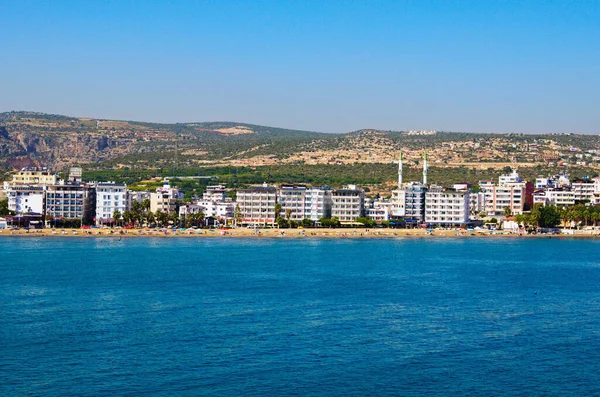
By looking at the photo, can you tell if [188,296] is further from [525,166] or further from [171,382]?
[525,166]

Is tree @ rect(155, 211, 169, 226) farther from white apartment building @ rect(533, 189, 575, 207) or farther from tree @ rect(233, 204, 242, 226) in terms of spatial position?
white apartment building @ rect(533, 189, 575, 207)

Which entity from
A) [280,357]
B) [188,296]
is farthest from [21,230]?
[280,357]

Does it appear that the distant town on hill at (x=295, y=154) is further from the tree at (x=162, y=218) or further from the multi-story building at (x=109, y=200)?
the tree at (x=162, y=218)

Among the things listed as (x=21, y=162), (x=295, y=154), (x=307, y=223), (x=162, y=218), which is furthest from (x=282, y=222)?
(x=21, y=162)

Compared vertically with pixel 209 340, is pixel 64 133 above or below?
above

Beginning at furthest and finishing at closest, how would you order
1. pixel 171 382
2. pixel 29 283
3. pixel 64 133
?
1. pixel 64 133
2. pixel 29 283
3. pixel 171 382

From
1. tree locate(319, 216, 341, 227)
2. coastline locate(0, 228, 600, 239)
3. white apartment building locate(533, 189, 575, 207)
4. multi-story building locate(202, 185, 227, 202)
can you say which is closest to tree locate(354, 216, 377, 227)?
coastline locate(0, 228, 600, 239)

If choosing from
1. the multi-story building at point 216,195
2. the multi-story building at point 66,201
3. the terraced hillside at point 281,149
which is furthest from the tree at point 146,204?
the terraced hillside at point 281,149

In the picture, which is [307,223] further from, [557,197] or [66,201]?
[557,197]
